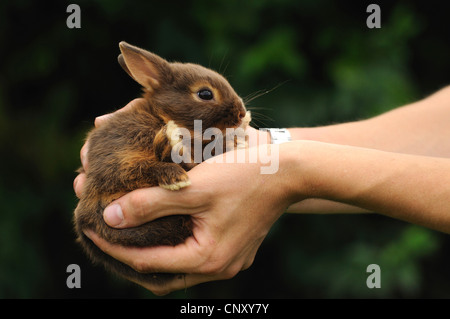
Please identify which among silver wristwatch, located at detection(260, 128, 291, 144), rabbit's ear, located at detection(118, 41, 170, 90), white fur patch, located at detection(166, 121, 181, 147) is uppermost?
rabbit's ear, located at detection(118, 41, 170, 90)

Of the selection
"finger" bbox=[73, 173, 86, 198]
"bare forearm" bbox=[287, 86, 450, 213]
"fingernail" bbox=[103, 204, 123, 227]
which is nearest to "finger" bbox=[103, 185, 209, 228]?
"fingernail" bbox=[103, 204, 123, 227]

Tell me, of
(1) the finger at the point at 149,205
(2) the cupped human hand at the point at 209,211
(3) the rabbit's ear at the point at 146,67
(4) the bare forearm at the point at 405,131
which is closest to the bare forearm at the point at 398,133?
(4) the bare forearm at the point at 405,131

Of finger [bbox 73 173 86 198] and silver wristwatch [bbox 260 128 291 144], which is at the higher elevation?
silver wristwatch [bbox 260 128 291 144]

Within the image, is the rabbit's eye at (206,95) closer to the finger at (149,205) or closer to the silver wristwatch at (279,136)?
the finger at (149,205)

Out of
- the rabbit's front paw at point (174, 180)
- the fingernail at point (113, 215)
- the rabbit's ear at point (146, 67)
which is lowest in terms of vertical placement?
the fingernail at point (113, 215)

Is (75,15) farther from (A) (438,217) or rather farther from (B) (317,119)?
(A) (438,217)

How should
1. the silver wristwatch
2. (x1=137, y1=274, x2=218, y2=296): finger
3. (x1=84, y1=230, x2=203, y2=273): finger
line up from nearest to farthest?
(x1=84, y1=230, x2=203, y2=273): finger → (x1=137, y1=274, x2=218, y2=296): finger → the silver wristwatch

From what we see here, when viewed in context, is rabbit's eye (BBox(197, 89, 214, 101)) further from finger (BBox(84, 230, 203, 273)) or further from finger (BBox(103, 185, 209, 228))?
finger (BBox(84, 230, 203, 273))

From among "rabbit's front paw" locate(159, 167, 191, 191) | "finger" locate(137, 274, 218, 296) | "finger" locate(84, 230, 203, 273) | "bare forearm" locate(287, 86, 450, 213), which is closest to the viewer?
"rabbit's front paw" locate(159, 167, 191, 191)
